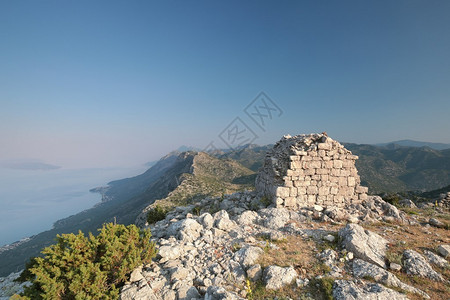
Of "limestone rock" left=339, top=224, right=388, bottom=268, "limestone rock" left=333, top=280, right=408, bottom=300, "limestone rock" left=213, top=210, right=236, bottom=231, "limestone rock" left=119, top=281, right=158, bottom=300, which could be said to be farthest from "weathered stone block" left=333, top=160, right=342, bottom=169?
"limestone rock" left=119, top=281, right=158, bottom=300

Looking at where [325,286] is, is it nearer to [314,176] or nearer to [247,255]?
[247,255]

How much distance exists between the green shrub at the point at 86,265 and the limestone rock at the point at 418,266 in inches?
265

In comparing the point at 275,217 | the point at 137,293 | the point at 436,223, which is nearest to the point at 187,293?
the point at 137,293

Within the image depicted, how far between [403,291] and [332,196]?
19.5 ft

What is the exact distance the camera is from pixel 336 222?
8164mm

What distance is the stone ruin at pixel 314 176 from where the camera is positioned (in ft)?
31.3

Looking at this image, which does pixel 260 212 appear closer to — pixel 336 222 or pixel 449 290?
pixel 336 222

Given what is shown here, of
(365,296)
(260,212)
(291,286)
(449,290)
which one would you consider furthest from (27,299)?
(449,290)

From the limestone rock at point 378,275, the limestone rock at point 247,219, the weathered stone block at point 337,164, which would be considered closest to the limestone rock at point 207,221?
the limestone rock at point 247,219

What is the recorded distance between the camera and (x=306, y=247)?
6.26 m

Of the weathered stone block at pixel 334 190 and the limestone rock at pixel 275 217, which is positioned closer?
the limestone rock at pixel 275 217

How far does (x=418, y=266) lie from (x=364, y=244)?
3.78 feet

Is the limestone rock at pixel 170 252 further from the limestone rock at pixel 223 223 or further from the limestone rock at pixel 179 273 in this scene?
the limestone rock at pixel 223 223

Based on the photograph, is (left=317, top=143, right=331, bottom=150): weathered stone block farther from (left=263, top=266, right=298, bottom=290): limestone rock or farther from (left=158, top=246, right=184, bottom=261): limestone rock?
(left=158, top=246, right=184, bottom=261): limestone rock
